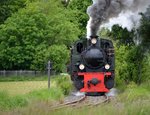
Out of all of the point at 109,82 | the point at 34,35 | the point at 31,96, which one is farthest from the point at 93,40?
the point at 34,35

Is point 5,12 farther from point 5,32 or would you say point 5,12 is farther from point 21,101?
point 21,101

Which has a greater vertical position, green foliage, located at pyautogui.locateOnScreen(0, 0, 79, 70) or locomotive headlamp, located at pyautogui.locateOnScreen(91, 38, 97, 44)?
green foliage, located at pyautogui.locateOnScreen(0, 0, 79, 70)

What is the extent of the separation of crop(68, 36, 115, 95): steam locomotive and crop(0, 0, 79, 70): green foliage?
2005cm

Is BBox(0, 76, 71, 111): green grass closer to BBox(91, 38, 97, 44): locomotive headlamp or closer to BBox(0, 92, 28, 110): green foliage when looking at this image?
BBox(0, 92, 28, 110): green foliage

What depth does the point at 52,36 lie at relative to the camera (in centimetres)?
4003

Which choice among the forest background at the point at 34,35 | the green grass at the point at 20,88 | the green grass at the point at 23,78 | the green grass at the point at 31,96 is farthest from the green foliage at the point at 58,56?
the green grass at the point at 31,96

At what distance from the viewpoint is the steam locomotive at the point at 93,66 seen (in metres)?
17.8

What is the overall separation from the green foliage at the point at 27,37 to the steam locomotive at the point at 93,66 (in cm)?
2005

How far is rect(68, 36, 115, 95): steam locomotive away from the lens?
17844mm

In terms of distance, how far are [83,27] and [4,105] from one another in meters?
40.8

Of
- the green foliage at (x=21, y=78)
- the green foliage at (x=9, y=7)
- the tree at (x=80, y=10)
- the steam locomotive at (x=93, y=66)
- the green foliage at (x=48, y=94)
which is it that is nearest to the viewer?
the green foliage at (x=48, y=94)

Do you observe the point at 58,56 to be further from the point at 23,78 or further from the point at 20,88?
the point at 20,88

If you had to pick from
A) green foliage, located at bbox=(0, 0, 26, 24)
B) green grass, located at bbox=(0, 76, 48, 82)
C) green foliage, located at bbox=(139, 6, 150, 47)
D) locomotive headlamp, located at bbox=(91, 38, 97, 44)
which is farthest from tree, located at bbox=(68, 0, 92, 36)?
locomotive headlamp, located at bbox=(91, 38, 97, 44)

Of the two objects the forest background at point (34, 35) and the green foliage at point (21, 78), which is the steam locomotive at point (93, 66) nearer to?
the forest background at point (34, 35)
